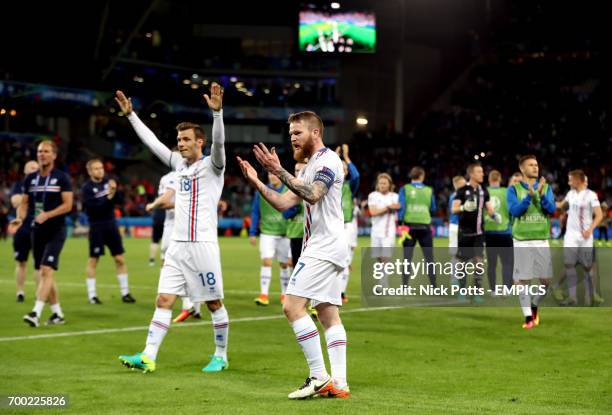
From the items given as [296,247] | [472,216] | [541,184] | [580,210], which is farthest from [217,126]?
[580,210]

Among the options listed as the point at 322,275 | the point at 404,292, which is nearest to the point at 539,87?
the point at 404,292

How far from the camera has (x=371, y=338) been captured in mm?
12344

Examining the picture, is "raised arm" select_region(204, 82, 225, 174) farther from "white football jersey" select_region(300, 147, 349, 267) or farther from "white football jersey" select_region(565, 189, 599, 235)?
"white football jersey" select_region(565, 189, 599, 235)

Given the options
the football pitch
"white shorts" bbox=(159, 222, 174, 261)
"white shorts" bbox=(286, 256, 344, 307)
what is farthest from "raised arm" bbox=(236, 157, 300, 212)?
"white shorts" bbox=(159, 222, 174, 261)

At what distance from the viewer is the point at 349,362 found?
10250 millimetres

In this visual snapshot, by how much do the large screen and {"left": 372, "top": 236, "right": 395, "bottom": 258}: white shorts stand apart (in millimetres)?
44519

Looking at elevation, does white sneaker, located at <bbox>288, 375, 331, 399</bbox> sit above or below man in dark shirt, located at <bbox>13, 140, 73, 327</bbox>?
below

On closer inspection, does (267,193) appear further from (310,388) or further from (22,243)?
(22,243)

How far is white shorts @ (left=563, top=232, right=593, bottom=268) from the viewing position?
52.3 feet

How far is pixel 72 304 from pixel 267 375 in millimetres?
8016

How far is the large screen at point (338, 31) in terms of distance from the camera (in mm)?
62656

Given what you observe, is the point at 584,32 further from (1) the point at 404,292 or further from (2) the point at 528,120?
(1) the point at 404,292

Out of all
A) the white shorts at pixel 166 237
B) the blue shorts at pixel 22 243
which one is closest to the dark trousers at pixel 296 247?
the white shorts at pixel 166 237

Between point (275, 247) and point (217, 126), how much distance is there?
8128mm
